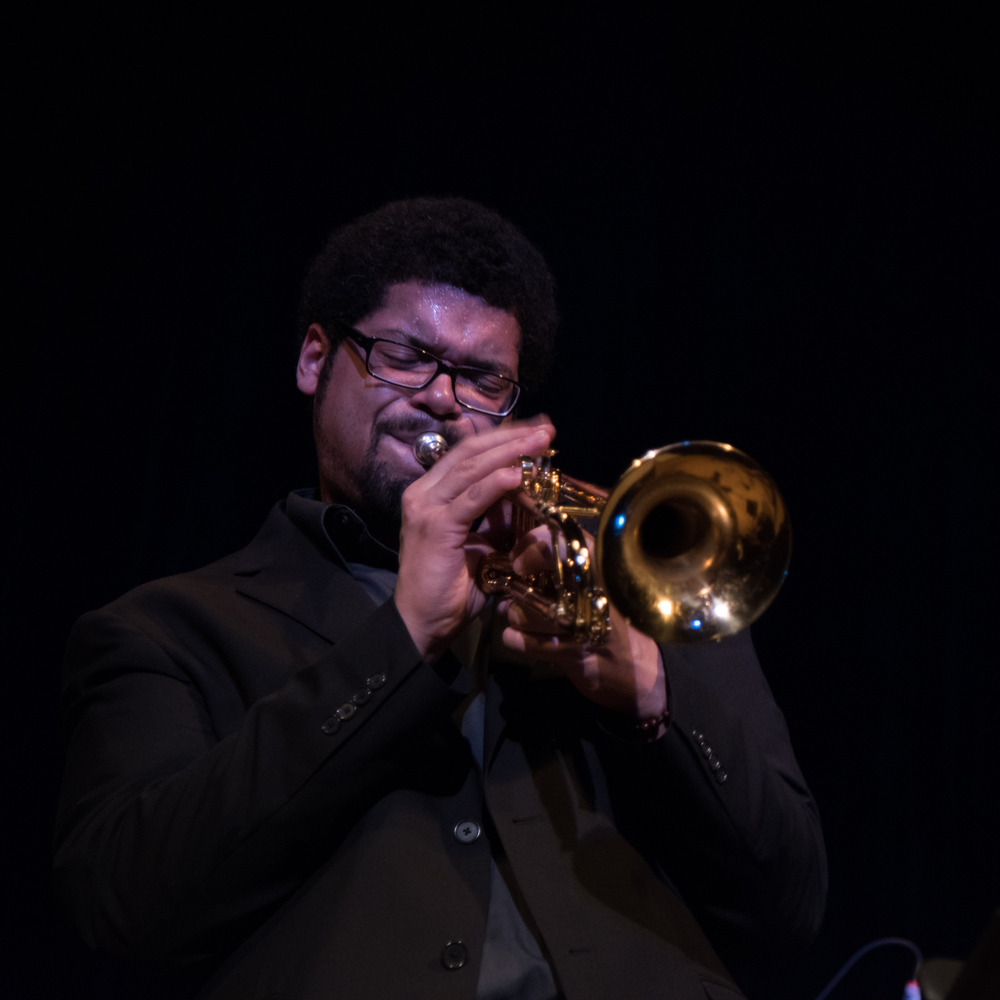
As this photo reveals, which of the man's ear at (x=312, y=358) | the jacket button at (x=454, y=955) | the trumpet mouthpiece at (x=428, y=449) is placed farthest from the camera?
the man's ear at (x=312, y=358)

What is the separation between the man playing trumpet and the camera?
4.26ft

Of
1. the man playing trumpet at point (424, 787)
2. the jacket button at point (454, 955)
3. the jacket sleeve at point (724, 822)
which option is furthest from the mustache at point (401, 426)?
the jacket button at point (454, 955)

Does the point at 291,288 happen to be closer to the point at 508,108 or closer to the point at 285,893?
the point at 508,108

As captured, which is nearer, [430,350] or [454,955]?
[454,955]

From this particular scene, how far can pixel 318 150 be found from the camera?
10.3 ft

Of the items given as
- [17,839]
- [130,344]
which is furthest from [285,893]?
[130,344]

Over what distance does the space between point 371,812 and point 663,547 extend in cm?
68

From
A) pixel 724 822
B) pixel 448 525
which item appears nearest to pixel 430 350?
pixel 448 525

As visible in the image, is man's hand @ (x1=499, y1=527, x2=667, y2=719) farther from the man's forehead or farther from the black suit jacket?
the man's forehead

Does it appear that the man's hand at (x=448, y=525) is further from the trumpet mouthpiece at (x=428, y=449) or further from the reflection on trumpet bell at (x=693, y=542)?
the trumpet mouthpiece at (x=428, y=449)

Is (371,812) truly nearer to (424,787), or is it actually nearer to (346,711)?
(424,787)

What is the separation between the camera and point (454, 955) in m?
1.28

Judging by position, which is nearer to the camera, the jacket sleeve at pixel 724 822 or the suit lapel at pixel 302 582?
the jacket sleeve at pixel 724 822

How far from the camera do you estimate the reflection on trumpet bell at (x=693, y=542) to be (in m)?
1.34
